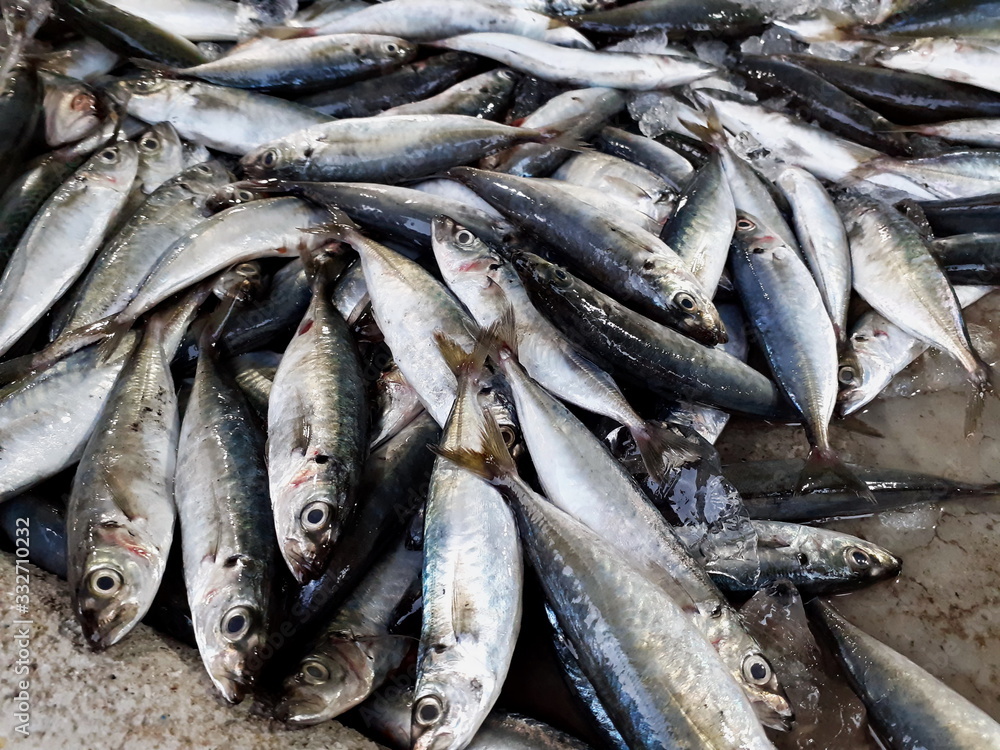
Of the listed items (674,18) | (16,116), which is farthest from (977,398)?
(16,116)

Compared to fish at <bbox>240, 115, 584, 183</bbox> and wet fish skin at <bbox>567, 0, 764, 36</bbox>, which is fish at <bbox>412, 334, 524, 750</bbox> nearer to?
fish at <bbox>240, 115, 584, 183</bbox>

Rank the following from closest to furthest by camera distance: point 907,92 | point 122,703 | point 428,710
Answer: point 428,710 → point 122,703 → point 907,92

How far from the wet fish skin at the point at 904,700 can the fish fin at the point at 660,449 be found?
0.77m

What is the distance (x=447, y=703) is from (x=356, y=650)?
1.25 ft

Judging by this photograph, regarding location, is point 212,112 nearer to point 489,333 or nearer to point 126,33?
point 126,33

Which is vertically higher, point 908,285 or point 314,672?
point 908,285

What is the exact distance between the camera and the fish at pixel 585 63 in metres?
3.48

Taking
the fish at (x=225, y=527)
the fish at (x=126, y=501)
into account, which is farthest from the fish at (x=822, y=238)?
the fish at (x=126, y=501)

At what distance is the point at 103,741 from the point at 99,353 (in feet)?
4.58

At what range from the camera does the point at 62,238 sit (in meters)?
2.71

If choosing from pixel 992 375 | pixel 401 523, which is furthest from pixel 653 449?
pixel 992 375

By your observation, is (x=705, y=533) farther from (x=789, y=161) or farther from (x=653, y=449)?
(x=789, y=161)

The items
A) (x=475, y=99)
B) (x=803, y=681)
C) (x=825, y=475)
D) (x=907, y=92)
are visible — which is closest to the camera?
(x=803, y=681)

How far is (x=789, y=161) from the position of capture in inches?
133
